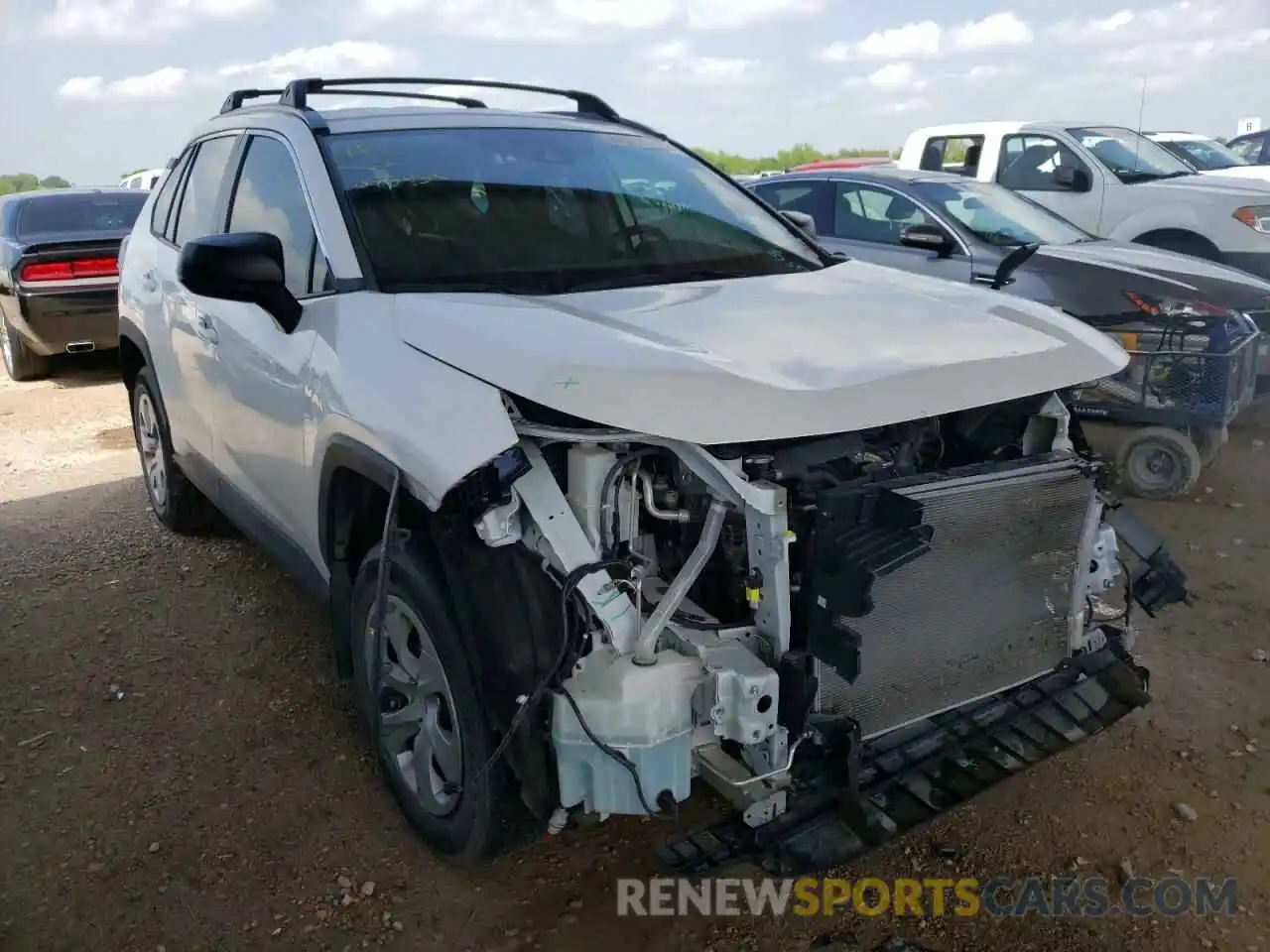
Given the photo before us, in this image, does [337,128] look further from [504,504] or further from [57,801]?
[57,801]

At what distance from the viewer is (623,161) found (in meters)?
3.72

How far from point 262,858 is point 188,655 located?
1372mm

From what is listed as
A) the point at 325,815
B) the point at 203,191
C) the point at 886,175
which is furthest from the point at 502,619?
the point at 886,175

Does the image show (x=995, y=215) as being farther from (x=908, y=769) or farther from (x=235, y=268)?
(x=235, y=268)

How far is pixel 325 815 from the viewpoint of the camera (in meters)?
3.03

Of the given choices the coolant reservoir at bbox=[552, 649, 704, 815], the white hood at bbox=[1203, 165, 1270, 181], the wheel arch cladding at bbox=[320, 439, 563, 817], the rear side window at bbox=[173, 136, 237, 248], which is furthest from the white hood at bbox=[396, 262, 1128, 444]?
the white hood at bbox=[1203, 165, 1270, 181]

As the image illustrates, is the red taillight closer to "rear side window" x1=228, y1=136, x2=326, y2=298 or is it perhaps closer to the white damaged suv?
"rear side window" x1=228, y1=136, x2=326, y2=298

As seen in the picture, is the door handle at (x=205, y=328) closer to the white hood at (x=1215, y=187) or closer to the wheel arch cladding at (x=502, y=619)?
the wheel arch cladding at (x=502, y=619)

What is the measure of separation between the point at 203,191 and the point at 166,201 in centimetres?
64

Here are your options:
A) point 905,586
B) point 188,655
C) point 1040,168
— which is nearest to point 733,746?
point 905,586

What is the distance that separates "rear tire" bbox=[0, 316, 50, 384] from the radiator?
912 cm

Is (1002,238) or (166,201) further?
(1002,238)

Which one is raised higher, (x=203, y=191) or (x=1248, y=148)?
(x=203, y=191)

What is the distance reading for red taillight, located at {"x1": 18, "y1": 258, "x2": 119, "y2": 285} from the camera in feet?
28.3
